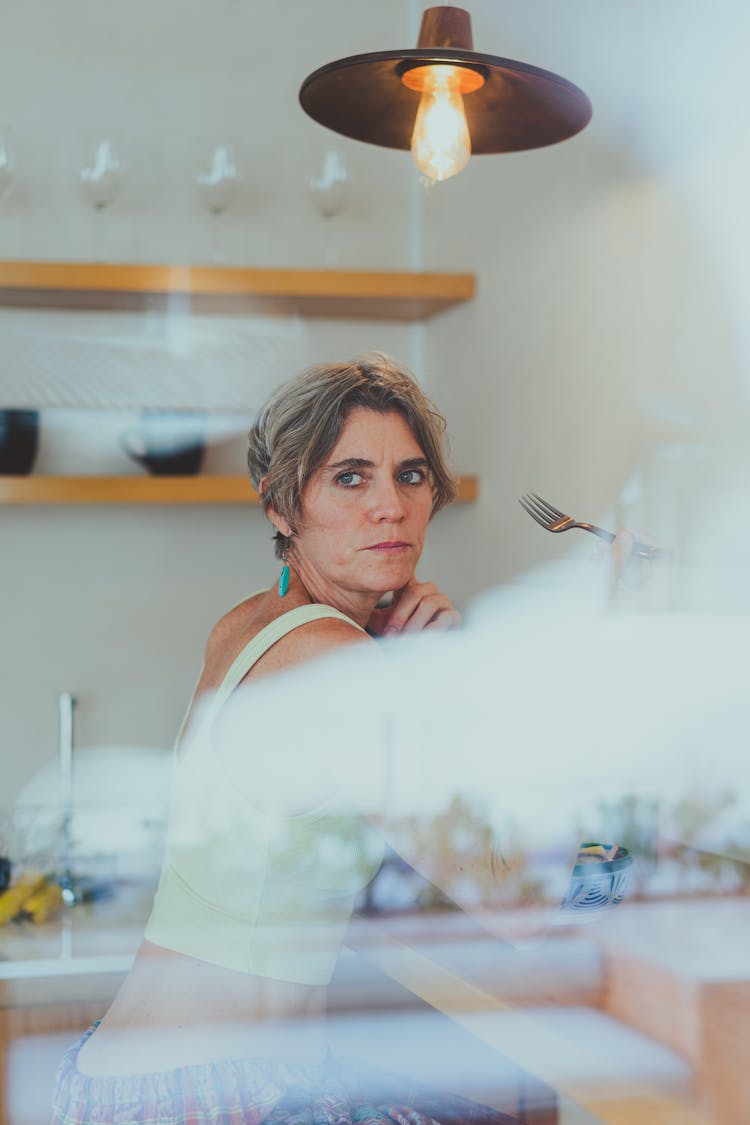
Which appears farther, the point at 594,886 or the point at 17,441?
the point at 17,441

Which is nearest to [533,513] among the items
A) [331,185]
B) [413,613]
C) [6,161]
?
[413,613]

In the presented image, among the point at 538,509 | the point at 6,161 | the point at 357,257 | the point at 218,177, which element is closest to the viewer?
the point at 538,509

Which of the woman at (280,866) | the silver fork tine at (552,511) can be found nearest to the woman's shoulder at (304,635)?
the woman at (280,866)

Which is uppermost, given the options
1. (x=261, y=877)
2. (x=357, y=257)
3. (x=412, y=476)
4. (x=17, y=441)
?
(x=357, y=257)

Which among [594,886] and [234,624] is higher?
[234,624]

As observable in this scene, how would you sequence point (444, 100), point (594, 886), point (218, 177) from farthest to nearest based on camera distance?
point (218, 177) < point (444, 100) < point (594, 886)

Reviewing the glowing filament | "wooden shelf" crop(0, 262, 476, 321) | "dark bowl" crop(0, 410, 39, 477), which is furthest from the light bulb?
"dark bowl" crop(0, 410, 39, 477)

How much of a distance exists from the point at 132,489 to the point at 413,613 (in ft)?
2.06

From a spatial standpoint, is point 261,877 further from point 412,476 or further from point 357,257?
point 357,257

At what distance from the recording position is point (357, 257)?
1.64m

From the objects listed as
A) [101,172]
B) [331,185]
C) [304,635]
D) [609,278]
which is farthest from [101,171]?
[304,635]

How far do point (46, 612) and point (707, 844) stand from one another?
970 millimetres

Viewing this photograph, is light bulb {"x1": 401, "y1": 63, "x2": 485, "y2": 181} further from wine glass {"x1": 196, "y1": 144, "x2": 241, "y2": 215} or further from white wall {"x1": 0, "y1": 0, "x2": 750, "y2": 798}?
wine glass {"x1": 196, "y1": 144, "x2": 241, "y2": 215}

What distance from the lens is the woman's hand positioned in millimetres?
939
